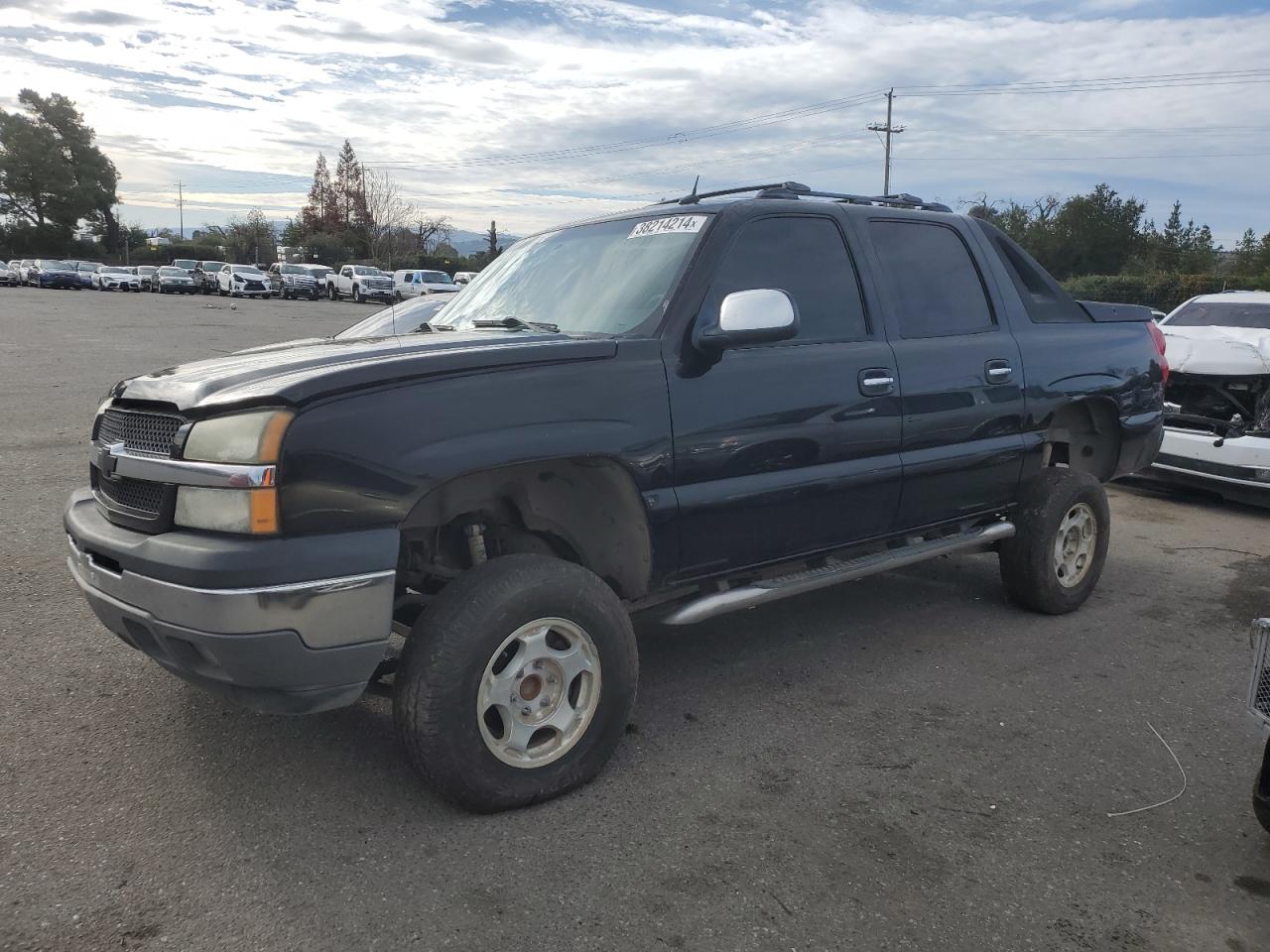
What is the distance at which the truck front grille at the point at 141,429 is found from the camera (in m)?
2.93

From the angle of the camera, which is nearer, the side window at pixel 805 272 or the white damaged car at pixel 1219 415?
the side window at pixel 805 272

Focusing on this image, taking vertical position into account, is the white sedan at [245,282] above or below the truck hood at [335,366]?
above

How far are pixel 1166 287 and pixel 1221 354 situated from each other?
30.1 meters

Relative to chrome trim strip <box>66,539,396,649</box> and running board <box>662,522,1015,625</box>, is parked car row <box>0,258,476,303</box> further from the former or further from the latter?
chrome trim strip <box>66,539,396,649</box>

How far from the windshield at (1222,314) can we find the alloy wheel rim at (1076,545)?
5.45m

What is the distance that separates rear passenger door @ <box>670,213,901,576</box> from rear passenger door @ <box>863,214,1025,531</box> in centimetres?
16

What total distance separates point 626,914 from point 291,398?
164 cm

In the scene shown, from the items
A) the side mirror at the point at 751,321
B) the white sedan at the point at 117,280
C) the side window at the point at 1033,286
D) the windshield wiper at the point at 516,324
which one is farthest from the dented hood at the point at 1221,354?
the white sedan at the point at 117,280

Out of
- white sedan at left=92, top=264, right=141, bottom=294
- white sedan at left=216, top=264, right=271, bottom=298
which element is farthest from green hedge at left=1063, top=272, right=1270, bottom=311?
white sedan at left=92, top=264, right=141, bottom=294

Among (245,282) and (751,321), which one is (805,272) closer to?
(751,321)

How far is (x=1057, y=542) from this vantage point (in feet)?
16.2

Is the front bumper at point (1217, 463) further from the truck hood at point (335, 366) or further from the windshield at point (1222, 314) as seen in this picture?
the truck hood at point (335, 366)

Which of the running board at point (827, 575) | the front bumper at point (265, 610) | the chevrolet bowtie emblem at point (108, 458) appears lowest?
the running board at point (827, 575)

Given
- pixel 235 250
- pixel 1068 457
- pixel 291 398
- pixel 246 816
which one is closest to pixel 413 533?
pixel 291 398
